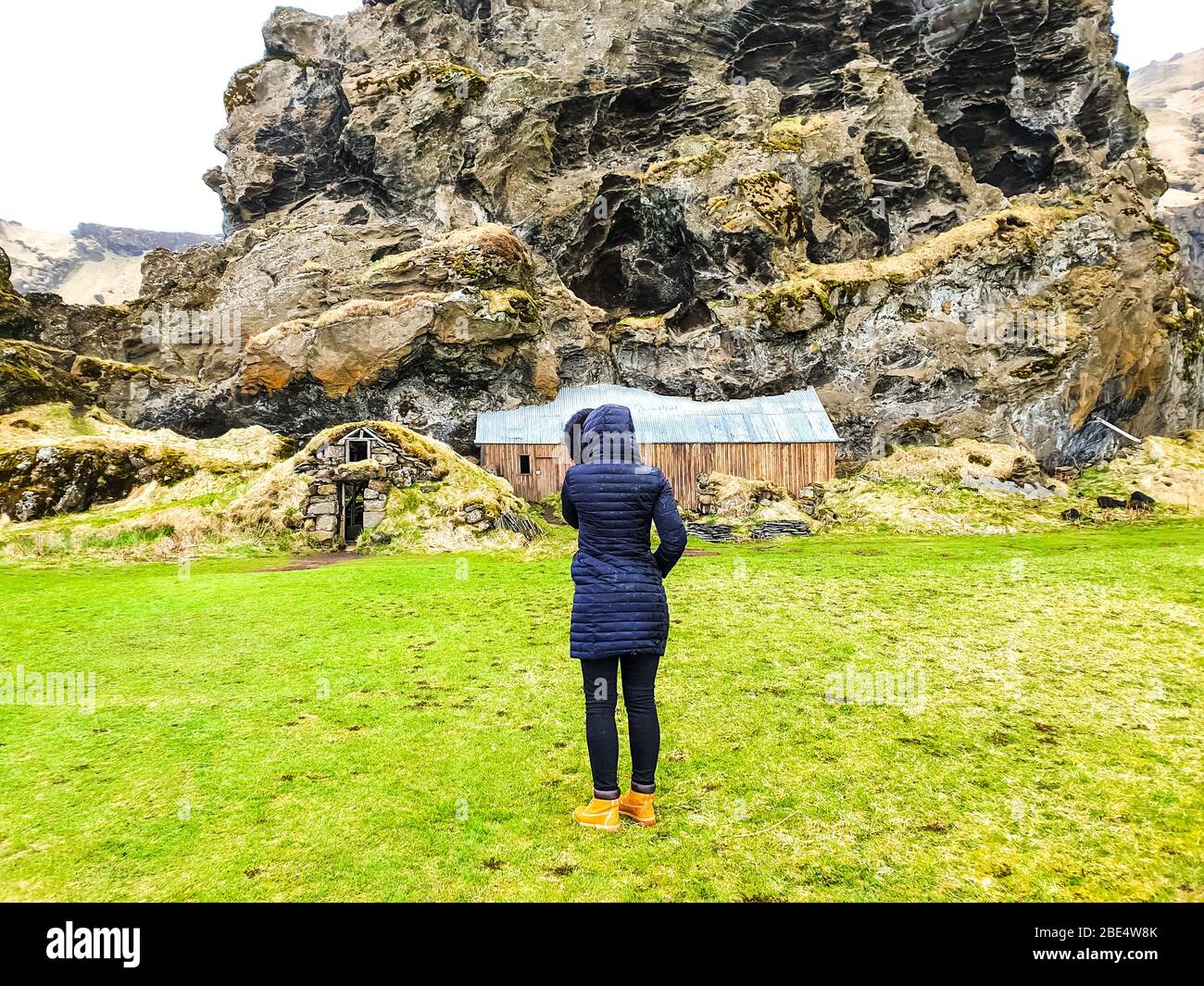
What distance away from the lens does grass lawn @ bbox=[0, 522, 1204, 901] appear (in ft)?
15.7

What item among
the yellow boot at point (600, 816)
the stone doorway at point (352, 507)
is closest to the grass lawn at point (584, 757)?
the yellow boot at point (600, 816)

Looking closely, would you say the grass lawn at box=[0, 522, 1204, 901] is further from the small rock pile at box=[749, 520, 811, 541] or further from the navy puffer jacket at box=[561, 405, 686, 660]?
the small rock pile at box=[749, 520, 811, 541]

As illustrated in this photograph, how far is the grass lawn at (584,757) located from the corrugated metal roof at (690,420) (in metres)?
26.4

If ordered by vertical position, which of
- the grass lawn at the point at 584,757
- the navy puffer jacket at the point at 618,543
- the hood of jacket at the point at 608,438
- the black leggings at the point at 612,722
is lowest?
the grass lawn at the point at 584,757

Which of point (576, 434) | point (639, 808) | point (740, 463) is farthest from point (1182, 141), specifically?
point (639, 808)

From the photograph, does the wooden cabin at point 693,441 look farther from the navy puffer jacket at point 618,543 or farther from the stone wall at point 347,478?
the navy puffer jacket at point 618,543

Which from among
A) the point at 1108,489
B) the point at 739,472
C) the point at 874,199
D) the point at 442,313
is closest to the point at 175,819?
the point at 739,472

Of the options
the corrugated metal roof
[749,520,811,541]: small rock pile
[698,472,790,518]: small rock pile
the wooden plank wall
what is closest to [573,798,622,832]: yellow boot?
[749,520,811,541]: small rock pile

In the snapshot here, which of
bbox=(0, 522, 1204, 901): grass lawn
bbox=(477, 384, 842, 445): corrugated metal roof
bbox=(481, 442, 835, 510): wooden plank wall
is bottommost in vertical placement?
bbox=(0, 522, 1204, 901): grass lawn

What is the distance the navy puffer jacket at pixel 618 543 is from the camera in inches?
216

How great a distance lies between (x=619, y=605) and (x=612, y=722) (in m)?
1.02

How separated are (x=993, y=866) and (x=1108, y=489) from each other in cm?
3976

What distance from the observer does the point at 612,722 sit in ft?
18.3

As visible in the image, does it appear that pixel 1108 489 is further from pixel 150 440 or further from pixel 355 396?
pixel 150 440
